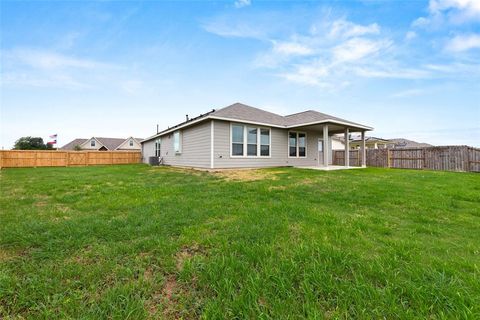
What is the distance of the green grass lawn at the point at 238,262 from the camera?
158 centimetres

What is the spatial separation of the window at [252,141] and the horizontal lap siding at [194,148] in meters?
2.31

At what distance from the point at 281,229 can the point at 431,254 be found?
1.65m

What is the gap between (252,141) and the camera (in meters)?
12.2

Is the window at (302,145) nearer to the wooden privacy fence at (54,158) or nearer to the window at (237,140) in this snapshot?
the window at (237,140)

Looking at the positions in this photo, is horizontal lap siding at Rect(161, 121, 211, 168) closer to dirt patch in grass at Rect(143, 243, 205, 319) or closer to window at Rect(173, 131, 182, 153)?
window at Rect(173, 131, 182, 153)

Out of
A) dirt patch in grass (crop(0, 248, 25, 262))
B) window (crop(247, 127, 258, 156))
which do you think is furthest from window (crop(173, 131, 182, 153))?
dirt patch in grass (crop(0, 248, 25, 262))

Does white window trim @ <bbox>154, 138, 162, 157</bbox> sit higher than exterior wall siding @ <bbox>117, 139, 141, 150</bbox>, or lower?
lower

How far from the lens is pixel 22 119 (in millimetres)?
16156

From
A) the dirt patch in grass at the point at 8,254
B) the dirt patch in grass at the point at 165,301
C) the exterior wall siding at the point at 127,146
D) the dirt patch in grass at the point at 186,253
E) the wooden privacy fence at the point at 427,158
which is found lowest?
the dirt patch in grass at the point at 165,301

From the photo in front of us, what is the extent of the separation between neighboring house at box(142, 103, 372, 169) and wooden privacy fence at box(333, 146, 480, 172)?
3.89 metres

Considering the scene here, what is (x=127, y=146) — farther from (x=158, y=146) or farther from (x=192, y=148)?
(x=192, y=148)

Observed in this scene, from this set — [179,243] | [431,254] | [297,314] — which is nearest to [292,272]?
[297,314]

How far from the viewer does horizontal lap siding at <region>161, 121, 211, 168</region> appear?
1131cm

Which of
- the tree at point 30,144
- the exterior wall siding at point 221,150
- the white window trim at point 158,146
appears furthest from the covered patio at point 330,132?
the tree at point 30,144
